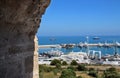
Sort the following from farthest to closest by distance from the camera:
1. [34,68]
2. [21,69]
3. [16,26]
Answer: [34,68], [21,69], [16,26]

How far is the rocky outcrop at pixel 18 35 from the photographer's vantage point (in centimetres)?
287

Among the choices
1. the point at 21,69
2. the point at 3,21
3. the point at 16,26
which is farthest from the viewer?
the point at 21,69

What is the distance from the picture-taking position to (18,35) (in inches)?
125

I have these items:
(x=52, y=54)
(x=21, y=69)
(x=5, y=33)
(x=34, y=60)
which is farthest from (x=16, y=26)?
(x=52, y=54)

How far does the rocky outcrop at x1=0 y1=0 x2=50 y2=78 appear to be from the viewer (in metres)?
2.87

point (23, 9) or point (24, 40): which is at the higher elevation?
point (23, 9)

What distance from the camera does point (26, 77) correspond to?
3.44 metres

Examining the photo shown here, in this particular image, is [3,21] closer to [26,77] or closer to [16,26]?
[16,26]

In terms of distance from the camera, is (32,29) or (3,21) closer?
(3,21)

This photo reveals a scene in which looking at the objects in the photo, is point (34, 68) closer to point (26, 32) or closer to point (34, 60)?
point (34, 60)

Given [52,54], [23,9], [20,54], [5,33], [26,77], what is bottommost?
[52,54]

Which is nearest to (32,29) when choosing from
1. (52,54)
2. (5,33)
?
(5,33)

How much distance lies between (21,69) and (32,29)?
19.8 inches

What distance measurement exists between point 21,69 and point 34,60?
507 millimetres
